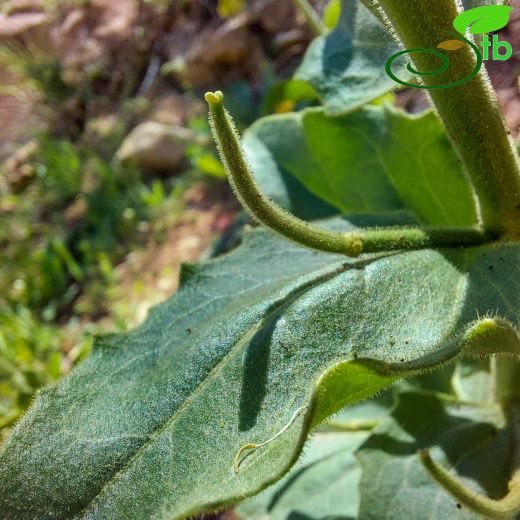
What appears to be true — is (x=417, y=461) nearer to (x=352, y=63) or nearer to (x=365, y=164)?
(x=365, y=164)

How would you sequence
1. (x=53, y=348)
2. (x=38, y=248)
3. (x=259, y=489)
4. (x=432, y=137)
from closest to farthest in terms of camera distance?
(x=259, y=489), (x=432, y=137), (x=53, y=348), (x=38, y=248)

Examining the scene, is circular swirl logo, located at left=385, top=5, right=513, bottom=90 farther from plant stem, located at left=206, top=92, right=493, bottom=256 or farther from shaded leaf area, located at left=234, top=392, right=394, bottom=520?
shaded leaf area, located at left=234, top=392, right=394, bottom=520

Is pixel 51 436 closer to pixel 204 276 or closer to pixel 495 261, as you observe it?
pixel 204 276

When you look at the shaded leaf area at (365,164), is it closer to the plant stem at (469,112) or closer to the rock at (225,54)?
the plant stem at (469,112)

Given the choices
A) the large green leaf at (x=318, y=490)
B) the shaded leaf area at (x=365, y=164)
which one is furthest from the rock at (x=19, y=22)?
the large green leaf at (x=318, y=490)

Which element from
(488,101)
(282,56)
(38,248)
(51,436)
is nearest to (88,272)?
(38,248)

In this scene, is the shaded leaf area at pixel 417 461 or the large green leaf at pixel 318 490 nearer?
the shaded leaf area at pixel 417 461
